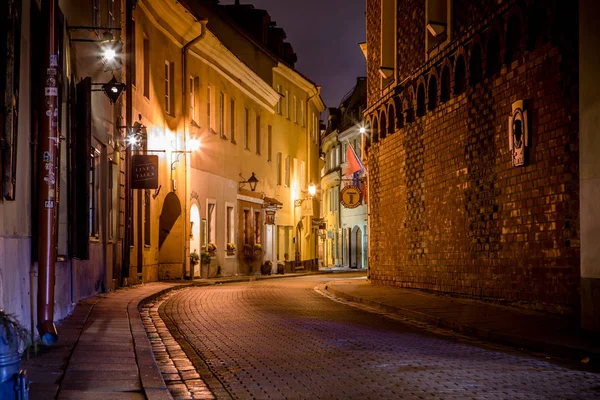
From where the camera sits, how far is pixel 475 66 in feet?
60.5

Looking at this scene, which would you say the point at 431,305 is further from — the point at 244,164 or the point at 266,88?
the point at 266,88

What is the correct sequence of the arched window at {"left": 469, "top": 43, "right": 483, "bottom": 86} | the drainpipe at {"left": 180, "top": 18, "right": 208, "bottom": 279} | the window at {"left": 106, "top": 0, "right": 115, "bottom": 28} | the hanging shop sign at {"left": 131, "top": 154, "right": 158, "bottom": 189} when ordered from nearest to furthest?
the arched window at {"left": 469, "top": 43, "right": 483, "bottom": 86}
the window at {"left": 106, "top": 0, "right": 115, "bottom": 28}
the hanging shop sign at {"left": 131, "top": 154, "right": 158, "bottom": 189}
the drainpipe at {"left": 180, "top": 18, "right": 208, "bottom": 279}

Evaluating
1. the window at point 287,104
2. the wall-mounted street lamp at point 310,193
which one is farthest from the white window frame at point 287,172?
the window at point 287,104

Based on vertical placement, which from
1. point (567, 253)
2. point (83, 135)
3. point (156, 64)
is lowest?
point (567, 253)

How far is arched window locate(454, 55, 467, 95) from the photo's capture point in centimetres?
1908

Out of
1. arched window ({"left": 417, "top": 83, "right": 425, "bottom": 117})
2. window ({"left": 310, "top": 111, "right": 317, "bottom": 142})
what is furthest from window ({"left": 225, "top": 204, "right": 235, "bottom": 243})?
window ({"left": 310, "top": 111, "right": 317, "bottom": 142})

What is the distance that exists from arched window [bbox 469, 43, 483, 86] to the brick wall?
0.50 feet

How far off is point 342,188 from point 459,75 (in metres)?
42.5

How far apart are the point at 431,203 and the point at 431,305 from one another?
496 cm

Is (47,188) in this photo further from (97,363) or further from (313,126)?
(313,126)

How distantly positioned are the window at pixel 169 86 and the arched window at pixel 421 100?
1038cm

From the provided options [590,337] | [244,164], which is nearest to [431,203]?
[590,337]

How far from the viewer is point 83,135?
1484 cm

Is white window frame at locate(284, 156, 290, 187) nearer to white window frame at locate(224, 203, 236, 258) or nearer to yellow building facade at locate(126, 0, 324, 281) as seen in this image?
yellow building facade at locate(126, 0, 324, 281)
